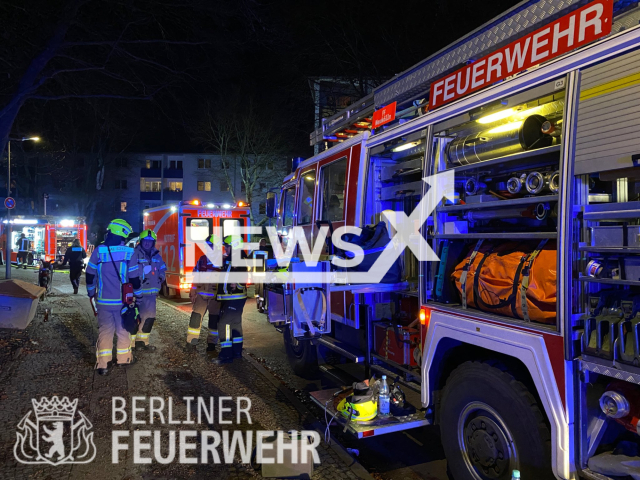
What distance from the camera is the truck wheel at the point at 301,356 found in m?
5.86

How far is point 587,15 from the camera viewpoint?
101 inches

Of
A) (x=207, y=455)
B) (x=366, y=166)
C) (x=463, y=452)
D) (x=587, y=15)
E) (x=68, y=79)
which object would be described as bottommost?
(x=207, y=455)

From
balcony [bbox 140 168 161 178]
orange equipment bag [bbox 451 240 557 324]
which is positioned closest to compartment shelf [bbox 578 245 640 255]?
orange equipment bag [bbox 451 240 557 324]

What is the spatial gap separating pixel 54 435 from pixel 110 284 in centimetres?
214

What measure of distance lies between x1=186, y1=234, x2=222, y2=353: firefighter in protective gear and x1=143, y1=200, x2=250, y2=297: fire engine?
5189 millimetres

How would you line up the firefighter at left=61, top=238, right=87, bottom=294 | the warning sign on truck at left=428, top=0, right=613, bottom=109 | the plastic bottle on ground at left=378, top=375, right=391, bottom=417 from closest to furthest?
1. the warning sign on truck at left=428, top=0, right=613, bottom=109
2. the plastic bottle on ground at left=378, top=375, right=391, bottom=417
3. the firefighter at left=61, top=238, right=87, bottom=294

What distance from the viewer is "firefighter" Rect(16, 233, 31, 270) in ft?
83.3

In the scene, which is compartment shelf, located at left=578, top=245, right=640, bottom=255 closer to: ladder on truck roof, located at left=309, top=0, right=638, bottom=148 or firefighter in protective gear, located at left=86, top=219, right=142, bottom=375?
ladder on truck roof, located at left=309, top=0, right=638, bottom=148

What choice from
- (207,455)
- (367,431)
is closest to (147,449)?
(207,455)

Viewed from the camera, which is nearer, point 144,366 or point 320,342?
point 320,342

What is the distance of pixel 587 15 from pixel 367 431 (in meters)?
2.85

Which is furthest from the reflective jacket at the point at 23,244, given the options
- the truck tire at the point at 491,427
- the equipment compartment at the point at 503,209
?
the truck tire at the point at 491,427

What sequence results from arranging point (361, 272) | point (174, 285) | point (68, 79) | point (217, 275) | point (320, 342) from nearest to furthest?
point (361, 272) → point (320, 342) → point (217, 275) → point (68, 79) → point (174, 285)

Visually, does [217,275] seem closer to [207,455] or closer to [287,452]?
[207,455]
